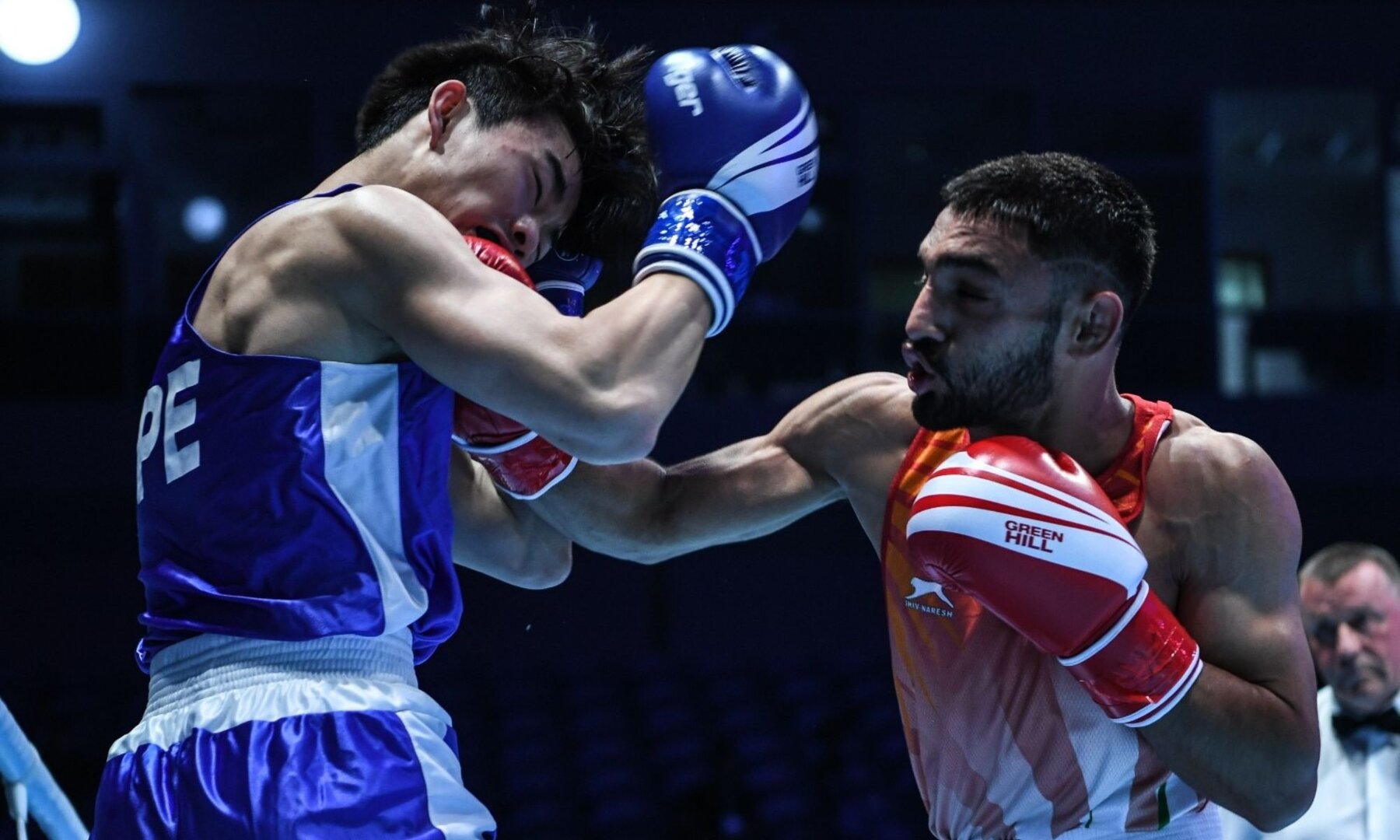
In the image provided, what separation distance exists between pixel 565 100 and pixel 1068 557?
1.01 m

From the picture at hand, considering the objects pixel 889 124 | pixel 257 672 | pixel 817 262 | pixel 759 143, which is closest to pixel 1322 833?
pixel 759 143

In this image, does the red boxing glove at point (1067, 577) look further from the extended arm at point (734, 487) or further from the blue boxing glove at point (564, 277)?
the blue boxing glove at point (564, 277)

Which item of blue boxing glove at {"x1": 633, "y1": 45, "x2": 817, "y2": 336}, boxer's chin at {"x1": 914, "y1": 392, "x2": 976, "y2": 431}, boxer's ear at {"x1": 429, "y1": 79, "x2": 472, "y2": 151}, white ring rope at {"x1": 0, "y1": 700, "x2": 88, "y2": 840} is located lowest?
white ring rope at {"x1": 0, "y1": 700, "x2": 88, "y2": 840}

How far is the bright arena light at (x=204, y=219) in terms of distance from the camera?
13.4m

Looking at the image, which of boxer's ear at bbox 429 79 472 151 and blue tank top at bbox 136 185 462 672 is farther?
boxer's ear at bbox 429 79 472 151

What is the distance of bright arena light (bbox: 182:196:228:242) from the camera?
13.4m

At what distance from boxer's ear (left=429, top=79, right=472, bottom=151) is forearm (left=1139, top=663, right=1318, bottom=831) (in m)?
1.36

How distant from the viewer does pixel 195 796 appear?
179 cm

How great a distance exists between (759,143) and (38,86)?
8.68 metres

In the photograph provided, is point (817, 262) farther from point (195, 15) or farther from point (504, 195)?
point (504, 195)

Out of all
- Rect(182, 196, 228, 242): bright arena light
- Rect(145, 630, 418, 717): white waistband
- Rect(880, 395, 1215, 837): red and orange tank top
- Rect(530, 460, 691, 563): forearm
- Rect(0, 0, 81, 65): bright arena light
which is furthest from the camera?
Rect(182, 196, 228, 242): bright arena light

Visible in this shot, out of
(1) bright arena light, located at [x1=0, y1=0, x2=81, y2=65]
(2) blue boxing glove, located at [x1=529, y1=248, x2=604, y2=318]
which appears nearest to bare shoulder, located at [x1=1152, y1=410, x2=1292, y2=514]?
(2) blue boxing glove, located at [x1=529, y1=248, x2=604, y2=318]

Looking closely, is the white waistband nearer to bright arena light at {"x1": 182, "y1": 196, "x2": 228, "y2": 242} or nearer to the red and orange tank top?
the red and orange tank top

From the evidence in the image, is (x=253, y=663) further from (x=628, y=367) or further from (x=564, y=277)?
(x=564, y=277)
